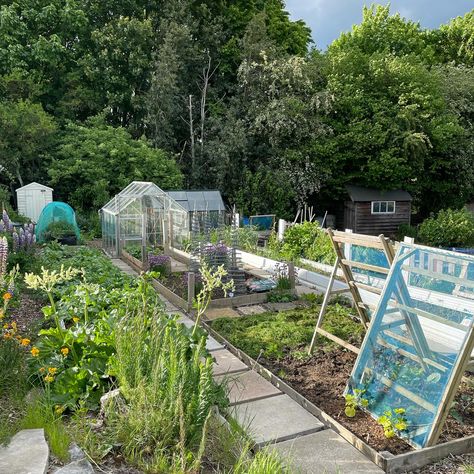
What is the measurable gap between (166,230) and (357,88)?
42.2ft

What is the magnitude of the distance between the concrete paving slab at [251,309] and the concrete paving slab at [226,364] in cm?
165

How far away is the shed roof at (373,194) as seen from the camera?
829 inches

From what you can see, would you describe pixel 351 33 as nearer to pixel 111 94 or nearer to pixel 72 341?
pixel 111 94

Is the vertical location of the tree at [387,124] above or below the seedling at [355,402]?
above

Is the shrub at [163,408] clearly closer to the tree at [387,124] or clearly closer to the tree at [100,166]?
the tree at [100,166]

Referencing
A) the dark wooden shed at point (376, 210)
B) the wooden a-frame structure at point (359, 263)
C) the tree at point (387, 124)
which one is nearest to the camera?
the wooden a-frame structure at point (359, 263)

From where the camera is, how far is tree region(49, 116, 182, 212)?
18.1m

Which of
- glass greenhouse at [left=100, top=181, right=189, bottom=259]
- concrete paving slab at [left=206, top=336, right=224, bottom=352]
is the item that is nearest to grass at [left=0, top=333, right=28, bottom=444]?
concrete paving slab at [left=206, top=336, right=224, bottom=352]

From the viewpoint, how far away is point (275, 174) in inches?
770

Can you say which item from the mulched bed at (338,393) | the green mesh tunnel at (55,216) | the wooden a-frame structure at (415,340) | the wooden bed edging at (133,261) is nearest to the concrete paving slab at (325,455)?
the mulched bed at (338,393)

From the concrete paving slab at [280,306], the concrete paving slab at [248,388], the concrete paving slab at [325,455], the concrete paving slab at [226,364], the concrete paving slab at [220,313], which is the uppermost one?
the concrete paving slab at [280,306]

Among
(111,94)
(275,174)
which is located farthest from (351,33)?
(111,94)

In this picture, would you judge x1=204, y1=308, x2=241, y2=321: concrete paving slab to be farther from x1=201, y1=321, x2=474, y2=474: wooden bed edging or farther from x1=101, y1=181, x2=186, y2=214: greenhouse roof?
x1=101, y1=181, x2=186, y2=214: greenhouse roof

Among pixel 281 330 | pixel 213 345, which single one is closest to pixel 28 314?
pixel 213 345
